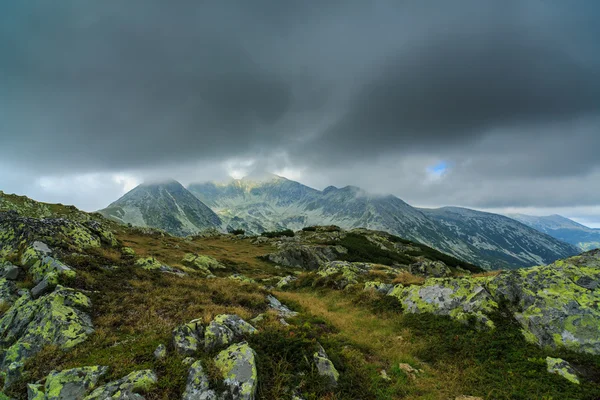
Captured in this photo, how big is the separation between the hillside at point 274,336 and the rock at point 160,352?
0.35 feet

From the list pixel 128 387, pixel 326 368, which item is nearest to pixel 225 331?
pixel 128 387

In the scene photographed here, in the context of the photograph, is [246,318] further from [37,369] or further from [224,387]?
[37,369]

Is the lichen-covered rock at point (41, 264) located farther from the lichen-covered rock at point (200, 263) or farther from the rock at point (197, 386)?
the lichen-covered rock at point (200, 263)

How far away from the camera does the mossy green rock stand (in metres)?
8.49

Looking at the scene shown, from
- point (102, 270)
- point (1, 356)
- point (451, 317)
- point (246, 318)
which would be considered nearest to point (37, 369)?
point (1, 356)

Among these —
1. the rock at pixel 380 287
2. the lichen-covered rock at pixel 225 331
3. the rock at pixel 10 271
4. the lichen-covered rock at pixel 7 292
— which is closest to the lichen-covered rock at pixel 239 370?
the lichen-covered rock at pixel 225 331

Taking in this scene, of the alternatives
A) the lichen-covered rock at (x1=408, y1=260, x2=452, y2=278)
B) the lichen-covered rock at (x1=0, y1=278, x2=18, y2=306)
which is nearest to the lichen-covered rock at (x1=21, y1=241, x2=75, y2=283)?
the lichen-covered rock at (x1=0, y1=278, x2=18, y2=306)

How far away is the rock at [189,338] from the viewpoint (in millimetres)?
10875

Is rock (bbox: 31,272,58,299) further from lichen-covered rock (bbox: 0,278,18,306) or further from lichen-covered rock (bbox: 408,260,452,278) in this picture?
lichen-covered rock (bbox: 408,260,452,278)

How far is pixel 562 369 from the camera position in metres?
11.1

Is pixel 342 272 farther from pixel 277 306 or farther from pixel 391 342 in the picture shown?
pixel 391 342

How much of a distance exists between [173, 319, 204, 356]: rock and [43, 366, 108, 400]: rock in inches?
98.6

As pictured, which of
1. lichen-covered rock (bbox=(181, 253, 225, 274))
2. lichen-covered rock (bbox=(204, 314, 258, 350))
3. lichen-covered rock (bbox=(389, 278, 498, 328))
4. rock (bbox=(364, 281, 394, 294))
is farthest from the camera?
lichen-covered rock (bbox=(181, 253, 225, 274))

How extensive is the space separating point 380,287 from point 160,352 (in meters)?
19.4
